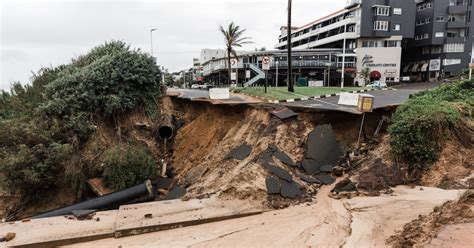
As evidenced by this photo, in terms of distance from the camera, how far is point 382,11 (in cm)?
4553

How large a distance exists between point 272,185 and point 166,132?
Answer: 7.78 metres

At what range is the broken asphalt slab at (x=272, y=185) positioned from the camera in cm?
936

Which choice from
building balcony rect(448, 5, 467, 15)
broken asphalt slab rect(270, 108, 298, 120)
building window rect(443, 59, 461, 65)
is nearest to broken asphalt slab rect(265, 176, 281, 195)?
broken asphalt slab rect(270, 108, 298, 120)

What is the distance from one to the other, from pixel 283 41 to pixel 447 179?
214 ft

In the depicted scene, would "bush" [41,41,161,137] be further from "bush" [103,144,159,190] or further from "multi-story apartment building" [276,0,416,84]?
A: "multi-story apartment building" [276,0,416,84]

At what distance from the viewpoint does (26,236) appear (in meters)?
7.68

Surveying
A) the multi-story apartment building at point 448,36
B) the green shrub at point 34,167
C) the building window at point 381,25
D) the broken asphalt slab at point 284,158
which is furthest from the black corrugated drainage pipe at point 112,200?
the multi-story apartment building at point 448,36

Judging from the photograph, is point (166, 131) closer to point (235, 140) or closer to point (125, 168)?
point (125, 168)

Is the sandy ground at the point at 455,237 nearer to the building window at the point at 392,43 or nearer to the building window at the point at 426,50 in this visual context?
the building window at the point at 392,43

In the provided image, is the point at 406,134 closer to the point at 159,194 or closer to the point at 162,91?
the point at 159,194

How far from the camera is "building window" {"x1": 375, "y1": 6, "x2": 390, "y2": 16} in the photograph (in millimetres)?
45281

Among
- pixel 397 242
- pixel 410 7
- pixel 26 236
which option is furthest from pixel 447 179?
pixel 410 7

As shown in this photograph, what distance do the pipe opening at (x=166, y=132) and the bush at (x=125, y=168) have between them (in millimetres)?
2553

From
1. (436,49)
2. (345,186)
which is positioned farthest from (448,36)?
(345,186)
